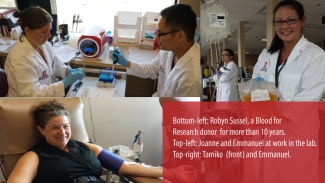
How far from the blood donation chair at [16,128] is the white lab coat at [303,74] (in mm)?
995

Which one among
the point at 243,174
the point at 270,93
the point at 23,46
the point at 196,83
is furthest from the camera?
the point at 243,174

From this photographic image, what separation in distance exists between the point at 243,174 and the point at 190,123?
1.39 feet

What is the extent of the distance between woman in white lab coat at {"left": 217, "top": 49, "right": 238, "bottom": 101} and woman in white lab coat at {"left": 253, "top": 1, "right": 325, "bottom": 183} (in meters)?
0.13

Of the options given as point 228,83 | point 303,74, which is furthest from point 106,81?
point 303,74

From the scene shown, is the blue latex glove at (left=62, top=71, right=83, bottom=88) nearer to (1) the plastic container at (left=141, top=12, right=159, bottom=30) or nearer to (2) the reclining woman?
(2) the reclining woman

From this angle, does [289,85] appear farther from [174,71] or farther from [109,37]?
[109,37]

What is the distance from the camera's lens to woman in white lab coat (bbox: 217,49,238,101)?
152 cm

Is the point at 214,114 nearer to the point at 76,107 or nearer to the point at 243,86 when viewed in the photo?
the point at 243,86

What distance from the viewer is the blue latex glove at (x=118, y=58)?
47.6 inches

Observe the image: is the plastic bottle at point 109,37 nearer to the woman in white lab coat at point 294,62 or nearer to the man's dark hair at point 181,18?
the man's dark hair at point 181,18

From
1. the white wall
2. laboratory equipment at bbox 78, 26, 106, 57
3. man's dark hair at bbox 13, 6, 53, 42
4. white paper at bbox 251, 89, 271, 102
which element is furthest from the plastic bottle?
white paper at bbox 251, 89, 271, 102

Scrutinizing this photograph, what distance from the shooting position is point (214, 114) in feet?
4.94

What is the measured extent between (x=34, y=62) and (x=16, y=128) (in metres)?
0.40

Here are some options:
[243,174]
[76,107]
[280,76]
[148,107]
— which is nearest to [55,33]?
[76,107]
